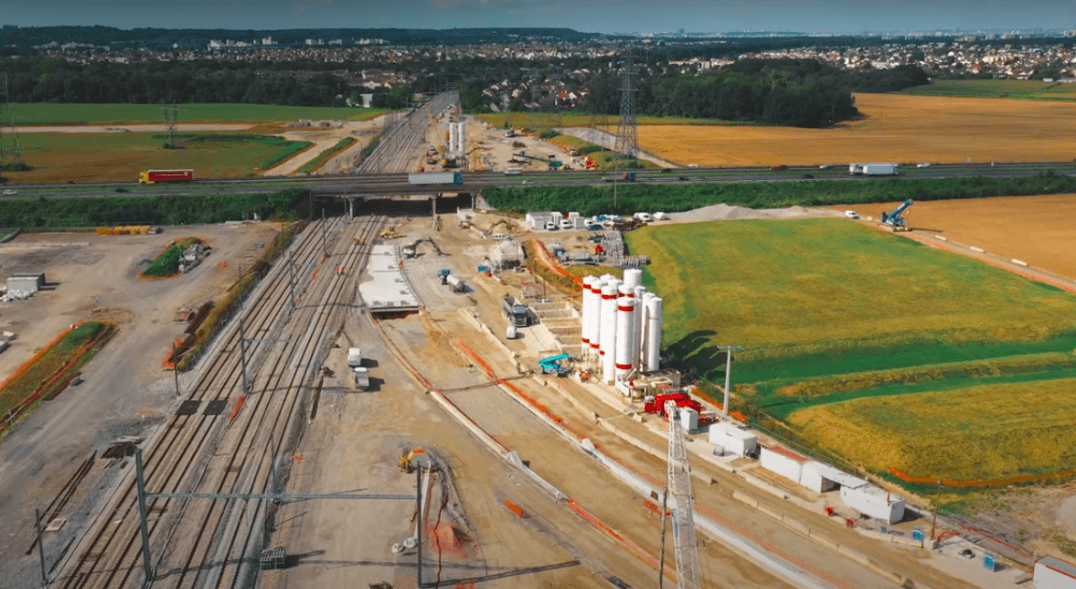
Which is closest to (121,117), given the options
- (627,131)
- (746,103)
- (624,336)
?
(627,131)

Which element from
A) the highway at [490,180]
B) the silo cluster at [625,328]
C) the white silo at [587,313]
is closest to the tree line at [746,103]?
the highway at [490,180]

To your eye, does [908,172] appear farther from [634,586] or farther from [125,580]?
[125,580]

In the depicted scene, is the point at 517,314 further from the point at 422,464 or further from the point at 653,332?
the point at 422,464

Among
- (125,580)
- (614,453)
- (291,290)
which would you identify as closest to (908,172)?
(291,290)

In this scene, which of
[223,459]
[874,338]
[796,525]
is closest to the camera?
[796,525]

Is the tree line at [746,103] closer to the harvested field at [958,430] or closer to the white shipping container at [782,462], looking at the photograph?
the harvested field at [958,430]

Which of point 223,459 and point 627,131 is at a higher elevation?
point 627,131

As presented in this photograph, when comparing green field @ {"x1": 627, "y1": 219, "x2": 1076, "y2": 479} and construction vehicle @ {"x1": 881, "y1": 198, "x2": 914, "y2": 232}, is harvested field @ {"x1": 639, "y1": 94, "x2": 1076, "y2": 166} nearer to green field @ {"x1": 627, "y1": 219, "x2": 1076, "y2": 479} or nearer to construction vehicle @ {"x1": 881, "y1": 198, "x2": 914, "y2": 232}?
construction vehicle @ {"x1": 881, "y1": 198, "x2": 914, "y2": 232}
